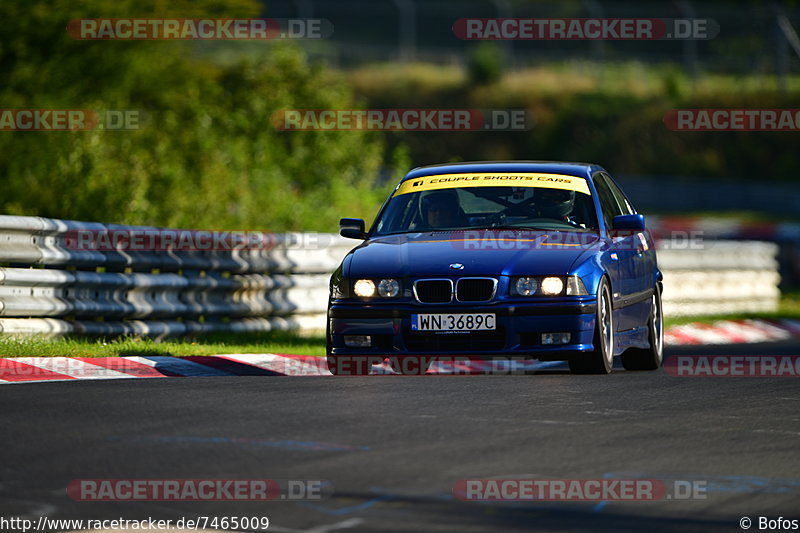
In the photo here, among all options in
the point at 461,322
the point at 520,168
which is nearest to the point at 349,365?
the point at 461,322

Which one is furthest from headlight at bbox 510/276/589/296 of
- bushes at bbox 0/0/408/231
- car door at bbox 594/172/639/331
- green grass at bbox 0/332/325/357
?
bushes at bbox 0/0/408/231

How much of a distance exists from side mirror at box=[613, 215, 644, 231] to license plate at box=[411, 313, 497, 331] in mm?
1678

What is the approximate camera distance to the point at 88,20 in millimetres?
29000

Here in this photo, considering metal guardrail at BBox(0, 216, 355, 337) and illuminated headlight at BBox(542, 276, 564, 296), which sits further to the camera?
metal guardrail at BBox(0, 216, 355, 337)

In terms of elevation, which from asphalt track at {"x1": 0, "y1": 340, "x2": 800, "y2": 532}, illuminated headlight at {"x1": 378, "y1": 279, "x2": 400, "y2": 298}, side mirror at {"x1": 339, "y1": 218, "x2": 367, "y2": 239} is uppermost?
side mirror at {"x1": 339, "y1": 218, "x2": 367, "y2": 239}

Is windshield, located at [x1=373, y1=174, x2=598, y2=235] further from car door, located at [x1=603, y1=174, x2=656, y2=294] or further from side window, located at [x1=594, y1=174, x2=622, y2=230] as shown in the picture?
car door, located at [x1=603, y1=174, x2=656, y2=294]

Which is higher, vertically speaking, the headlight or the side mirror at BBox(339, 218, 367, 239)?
the side mirror at BBox(339, 218, 367, 239)

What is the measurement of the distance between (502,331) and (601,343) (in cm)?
75

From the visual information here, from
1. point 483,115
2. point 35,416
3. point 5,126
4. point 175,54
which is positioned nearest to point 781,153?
point 483,115

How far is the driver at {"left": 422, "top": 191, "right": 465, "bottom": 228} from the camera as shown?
39.0 ft

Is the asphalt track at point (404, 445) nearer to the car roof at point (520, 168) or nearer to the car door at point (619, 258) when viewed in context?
the car door at point (619, 258)

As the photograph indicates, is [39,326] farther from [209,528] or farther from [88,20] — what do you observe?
[88,20]

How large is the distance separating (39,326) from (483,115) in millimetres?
52966

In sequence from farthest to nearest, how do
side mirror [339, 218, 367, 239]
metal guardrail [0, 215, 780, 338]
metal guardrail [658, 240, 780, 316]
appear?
metal guardrail [658, 240, 780, 316]
metal guardrail [0, 215, 780, 338]
side mirror [339, 218, 367, 239]
